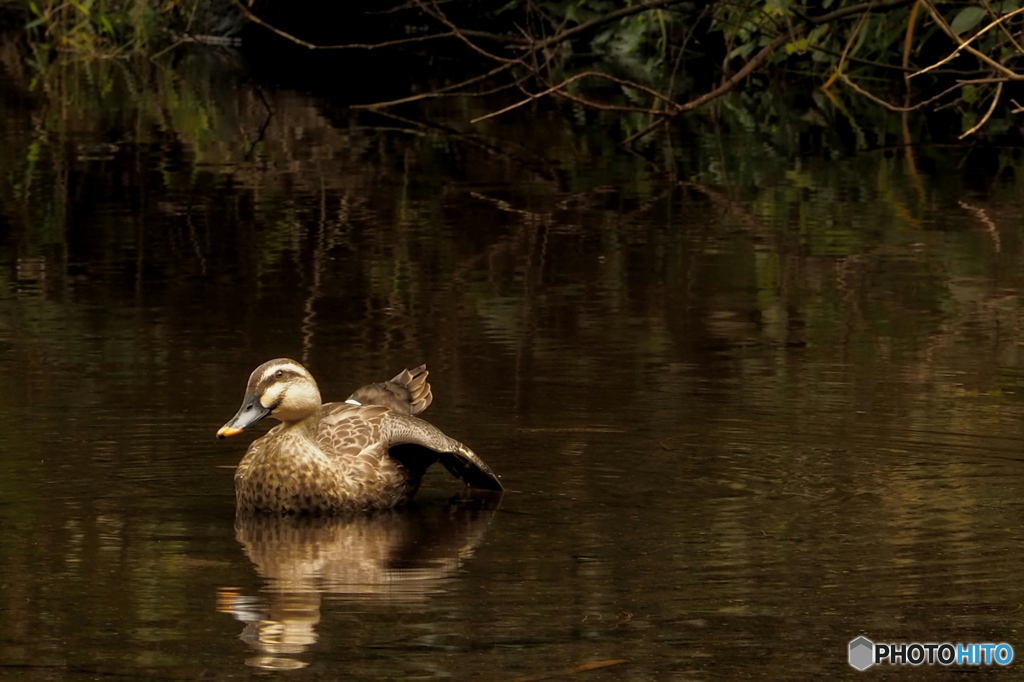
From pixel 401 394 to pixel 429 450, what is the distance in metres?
0.55

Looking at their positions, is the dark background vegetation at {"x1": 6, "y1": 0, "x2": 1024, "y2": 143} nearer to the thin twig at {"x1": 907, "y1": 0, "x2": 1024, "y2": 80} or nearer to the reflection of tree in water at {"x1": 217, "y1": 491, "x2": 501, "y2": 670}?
the thin twig at {"x1": 907, "y1": 0, "x2": 1024, "y2": 80}

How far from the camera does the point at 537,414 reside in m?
7.57

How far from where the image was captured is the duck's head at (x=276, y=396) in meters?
6.50

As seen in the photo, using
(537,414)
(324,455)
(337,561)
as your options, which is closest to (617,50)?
(537,414)

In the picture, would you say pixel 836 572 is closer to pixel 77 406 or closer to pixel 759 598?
pixel 759 598

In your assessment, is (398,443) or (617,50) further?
(617,50)

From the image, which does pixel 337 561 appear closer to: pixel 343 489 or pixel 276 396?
pixel 343 489

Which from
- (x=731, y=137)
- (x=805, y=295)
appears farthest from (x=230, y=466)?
(x=731, y=137)

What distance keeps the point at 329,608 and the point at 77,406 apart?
249 cm

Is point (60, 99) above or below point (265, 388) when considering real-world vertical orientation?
above

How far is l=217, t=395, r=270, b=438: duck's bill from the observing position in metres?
6.51

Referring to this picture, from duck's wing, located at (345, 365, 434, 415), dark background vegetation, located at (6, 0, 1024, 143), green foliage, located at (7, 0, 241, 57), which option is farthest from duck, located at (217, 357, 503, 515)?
green foliage, located at (7, 0, 241, 57)

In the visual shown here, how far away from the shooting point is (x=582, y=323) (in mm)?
9336
